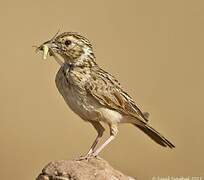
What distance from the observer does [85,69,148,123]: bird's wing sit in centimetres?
1099

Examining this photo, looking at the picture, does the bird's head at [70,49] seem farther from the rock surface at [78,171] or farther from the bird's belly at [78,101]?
the rock surface at [78,171]

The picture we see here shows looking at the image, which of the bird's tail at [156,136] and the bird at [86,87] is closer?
the bird at [86,87]

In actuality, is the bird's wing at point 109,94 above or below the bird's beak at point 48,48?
below

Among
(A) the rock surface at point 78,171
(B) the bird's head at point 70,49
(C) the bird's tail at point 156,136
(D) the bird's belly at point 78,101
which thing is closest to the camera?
(A) the rock surface at point 78,171

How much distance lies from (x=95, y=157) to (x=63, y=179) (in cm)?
87

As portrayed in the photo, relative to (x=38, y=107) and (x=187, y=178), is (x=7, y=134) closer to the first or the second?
(x=38, y=107)

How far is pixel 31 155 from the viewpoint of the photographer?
17.2 meters

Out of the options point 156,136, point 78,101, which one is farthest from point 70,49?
point 156,136

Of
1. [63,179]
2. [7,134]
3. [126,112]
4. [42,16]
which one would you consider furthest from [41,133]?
[63,179]

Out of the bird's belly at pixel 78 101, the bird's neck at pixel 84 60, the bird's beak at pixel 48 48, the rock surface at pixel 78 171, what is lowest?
the rock surface at pixel 78 171

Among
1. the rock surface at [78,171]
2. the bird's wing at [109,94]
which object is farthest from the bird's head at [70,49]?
the rock surface at [78,171]

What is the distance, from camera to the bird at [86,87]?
1086 cm

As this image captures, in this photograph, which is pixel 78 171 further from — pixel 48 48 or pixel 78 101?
pixel 48 48

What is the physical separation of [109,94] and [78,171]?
1.49 m
